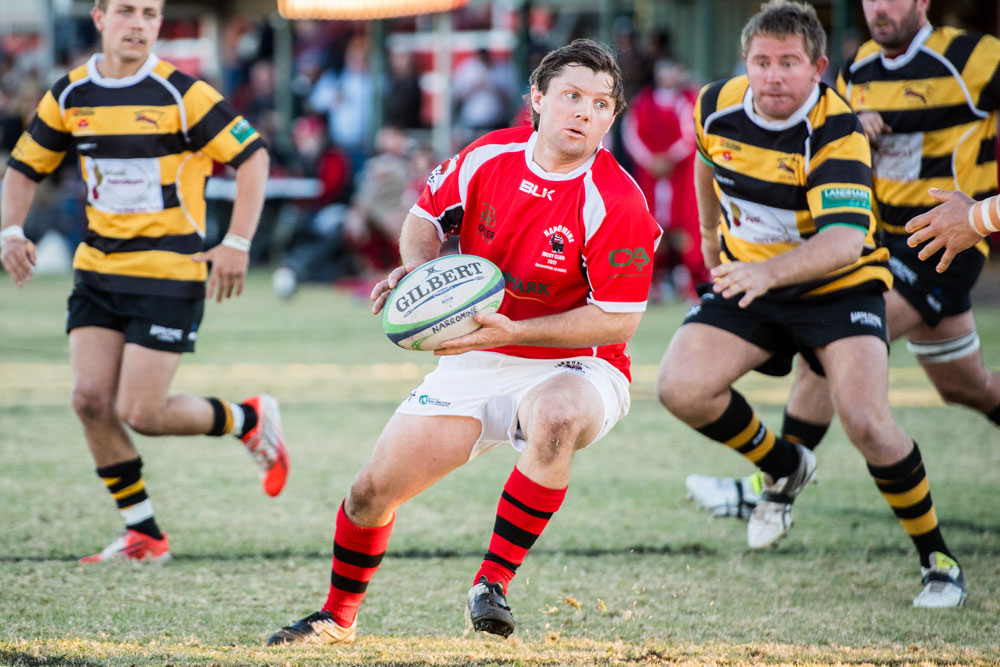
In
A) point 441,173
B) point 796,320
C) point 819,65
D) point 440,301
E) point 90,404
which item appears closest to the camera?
point 440,301

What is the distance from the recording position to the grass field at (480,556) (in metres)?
3.54

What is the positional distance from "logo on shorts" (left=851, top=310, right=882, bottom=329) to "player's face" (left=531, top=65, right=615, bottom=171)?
52.1 inches

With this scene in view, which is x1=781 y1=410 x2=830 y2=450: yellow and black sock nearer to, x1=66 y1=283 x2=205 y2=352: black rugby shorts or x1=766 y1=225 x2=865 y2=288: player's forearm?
x1=766 y1=225 x2=865 y2=288: player's forearm

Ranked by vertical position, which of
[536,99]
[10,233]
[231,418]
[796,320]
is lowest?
[231,418]

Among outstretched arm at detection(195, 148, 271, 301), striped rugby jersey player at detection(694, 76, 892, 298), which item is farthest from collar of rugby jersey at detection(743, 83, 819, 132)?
outstretched arm at detection(195, 148, 271, 301)

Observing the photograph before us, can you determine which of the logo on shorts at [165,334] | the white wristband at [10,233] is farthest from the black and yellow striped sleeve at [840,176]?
the white wristband at [10,233]

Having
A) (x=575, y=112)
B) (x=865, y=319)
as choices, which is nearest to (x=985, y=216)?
(x=865, y=319)

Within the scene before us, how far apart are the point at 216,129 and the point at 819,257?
96.2 inches

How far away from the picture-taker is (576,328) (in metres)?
3.50

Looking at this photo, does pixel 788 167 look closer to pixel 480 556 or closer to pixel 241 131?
pixel 480 556

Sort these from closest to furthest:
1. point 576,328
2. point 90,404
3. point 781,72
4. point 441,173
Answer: point 576,328 < point 441,173 < point 781,72 < point 90,404

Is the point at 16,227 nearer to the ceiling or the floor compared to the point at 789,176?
nearer to the floor

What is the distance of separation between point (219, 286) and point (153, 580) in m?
1.18

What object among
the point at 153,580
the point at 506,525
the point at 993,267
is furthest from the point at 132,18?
the point at 993,267
